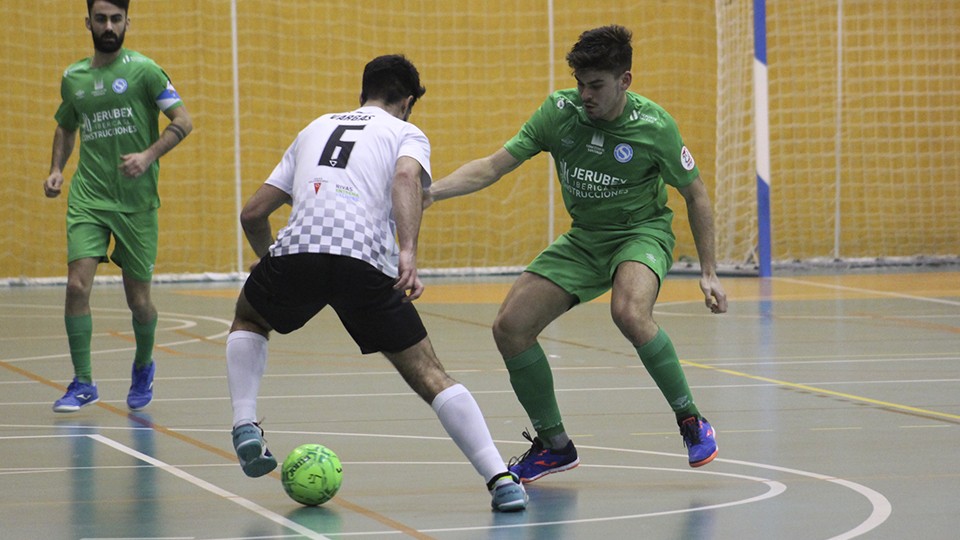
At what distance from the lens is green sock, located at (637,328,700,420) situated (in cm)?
582

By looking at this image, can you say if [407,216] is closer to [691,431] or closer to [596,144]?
[596,144]

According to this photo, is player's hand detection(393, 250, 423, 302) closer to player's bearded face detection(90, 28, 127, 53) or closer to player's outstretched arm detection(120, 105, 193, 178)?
player's outstretched arm detection(120, 105, 193, 178)

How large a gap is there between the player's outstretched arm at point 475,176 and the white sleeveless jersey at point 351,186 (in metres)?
0.61

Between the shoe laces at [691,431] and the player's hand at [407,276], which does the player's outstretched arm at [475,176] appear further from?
the shoe laces at [691,431]

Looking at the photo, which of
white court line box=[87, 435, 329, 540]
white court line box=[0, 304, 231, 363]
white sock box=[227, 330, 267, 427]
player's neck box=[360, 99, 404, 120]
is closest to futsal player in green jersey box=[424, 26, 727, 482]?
player's neck box=[360, 99, 404, 120]

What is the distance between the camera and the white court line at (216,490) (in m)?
4.66

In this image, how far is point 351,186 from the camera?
513cm

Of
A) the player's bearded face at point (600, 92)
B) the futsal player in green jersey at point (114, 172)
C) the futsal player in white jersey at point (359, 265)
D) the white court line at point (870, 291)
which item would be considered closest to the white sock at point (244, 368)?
the futsal player in white jersey at point (359, 265)

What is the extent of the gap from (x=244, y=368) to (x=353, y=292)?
1.79ft

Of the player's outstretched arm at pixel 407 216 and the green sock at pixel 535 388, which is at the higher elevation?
the player's outstretched arm at pixel 407 216

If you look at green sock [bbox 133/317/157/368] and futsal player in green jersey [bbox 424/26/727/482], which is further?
green sock [bbox 133/317/157/368]

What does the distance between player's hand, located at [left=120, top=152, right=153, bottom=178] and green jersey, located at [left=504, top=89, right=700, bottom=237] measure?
2.29 meters

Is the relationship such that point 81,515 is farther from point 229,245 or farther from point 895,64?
A: point 895,64

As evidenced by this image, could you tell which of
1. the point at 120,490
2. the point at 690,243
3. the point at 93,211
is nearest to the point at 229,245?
the point at 690,243
